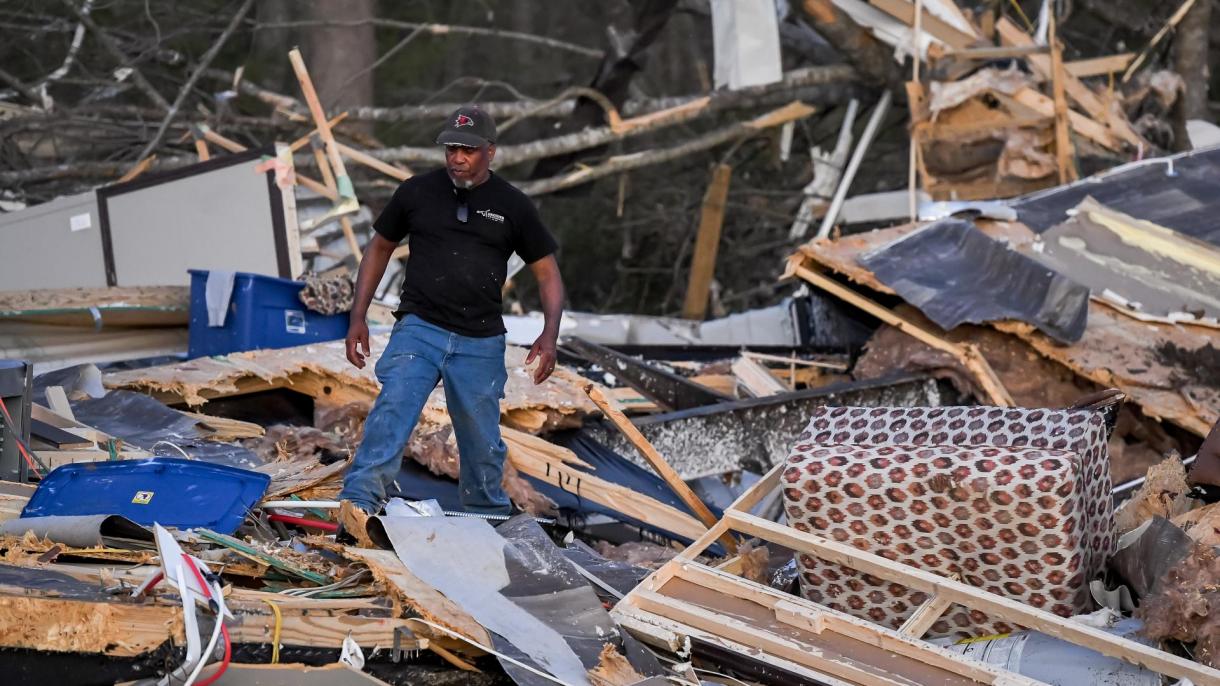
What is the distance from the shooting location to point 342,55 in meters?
15.1

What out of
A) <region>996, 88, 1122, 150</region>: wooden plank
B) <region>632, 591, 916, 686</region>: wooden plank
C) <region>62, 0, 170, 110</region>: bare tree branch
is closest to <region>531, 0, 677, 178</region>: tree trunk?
<region>996, 88, 1122, 150</region>: wooden plank

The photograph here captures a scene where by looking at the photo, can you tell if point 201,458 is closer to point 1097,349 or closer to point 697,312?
point 1097,349

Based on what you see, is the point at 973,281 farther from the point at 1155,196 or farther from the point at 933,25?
the point at 933,25

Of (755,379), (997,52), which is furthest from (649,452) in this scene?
(997,52)

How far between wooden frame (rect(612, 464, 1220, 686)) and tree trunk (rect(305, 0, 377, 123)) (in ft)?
35.5

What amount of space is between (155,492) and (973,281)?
18.5 feet

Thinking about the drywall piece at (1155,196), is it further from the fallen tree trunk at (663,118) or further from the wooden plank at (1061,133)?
the fallen tree trunk at (663,118)

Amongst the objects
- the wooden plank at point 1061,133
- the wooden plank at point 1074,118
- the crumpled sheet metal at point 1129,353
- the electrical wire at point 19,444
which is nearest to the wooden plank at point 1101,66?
the wooden plank at point 1074,118

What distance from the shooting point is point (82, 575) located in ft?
14.3

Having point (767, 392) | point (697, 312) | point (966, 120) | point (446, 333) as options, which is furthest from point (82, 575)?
point (697, 312)

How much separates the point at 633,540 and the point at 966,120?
23.7 feet

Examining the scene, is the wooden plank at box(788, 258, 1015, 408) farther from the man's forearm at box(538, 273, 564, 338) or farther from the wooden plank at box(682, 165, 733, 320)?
the wooden plank at box(682, 165, 733, 320)

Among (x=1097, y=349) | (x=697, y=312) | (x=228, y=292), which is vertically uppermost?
(x=228, y=292)

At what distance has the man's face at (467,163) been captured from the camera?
5402 millimetres
